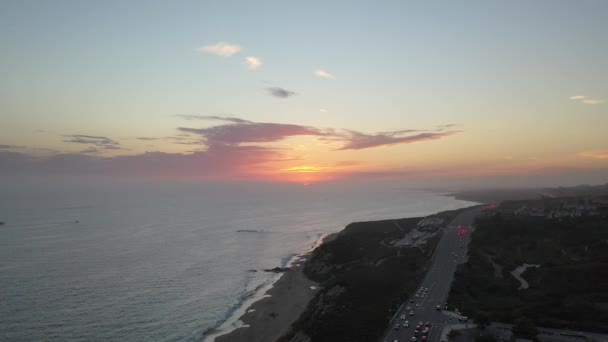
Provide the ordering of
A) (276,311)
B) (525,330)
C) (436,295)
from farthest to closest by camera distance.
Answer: (276,311)
(436,295)
(525,330)

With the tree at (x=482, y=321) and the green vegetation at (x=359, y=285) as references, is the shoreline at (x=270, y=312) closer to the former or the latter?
the green vegetation at (x=359, y=285)

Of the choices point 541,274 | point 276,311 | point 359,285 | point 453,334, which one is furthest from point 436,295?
point 276,311

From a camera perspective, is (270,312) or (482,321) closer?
(482,321)

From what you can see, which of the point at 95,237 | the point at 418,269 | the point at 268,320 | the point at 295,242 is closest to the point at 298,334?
the point at 268,320

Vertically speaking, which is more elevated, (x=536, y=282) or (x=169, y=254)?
(x=536, y=282)

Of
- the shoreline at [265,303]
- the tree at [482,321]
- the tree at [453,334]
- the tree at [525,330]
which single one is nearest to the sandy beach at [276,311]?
the shoreline at [265,303]

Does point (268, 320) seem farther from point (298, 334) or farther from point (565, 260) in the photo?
point (565, 260)

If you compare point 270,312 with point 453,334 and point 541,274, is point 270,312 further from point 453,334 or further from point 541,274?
point 541,274
